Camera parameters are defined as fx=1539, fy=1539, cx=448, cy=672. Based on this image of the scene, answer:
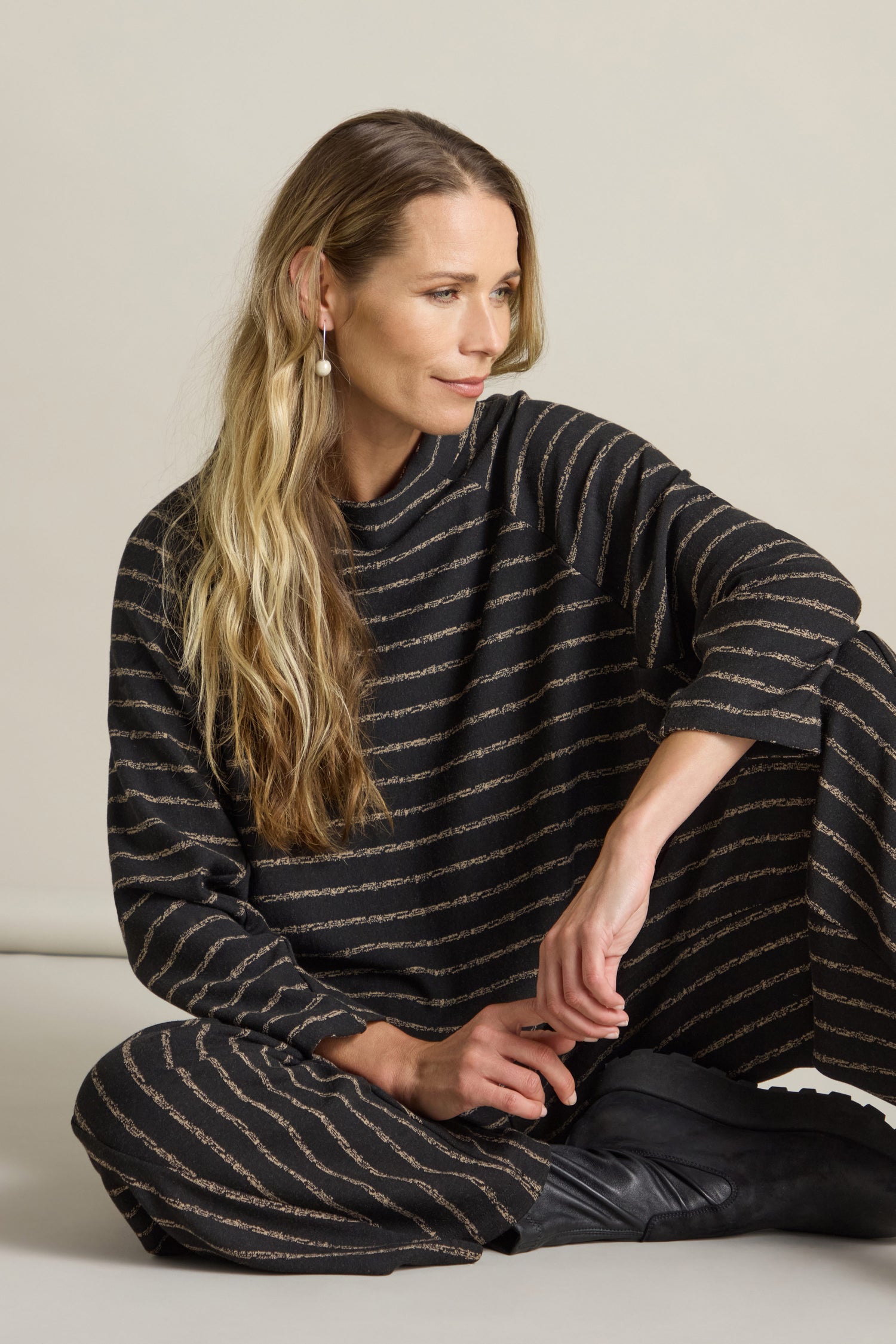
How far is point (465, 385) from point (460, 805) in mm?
501

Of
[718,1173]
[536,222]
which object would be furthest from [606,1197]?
[536,222]

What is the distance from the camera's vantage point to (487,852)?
6.09 feet

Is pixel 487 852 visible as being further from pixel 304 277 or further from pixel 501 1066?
pixel 304 277

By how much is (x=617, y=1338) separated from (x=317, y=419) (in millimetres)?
1098

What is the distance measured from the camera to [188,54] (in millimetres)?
3113

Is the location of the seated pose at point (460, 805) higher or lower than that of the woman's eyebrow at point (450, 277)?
lower

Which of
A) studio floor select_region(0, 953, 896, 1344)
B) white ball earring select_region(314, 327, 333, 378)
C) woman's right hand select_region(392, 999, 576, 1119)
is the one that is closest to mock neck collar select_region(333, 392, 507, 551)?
white ball earring select_region(314, 327, 333, 378)

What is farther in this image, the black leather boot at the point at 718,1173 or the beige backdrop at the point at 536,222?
the beige backdrop at the point at 536,222

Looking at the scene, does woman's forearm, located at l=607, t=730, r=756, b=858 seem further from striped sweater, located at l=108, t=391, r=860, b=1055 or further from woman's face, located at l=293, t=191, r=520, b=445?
woman's face, located at l=293, t=191, r=520, b=445

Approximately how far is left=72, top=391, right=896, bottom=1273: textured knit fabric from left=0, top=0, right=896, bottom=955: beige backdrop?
1221 mm

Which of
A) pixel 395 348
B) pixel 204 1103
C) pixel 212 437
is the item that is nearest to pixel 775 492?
pixel 212 437

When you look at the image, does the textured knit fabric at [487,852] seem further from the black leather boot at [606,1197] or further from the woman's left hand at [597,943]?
the woman's left hand at [597,943]

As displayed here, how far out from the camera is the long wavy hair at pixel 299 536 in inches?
71.6

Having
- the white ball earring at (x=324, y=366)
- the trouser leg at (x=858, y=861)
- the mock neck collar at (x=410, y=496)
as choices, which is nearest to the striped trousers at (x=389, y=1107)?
the trouser leg at (x=858, y=861)
